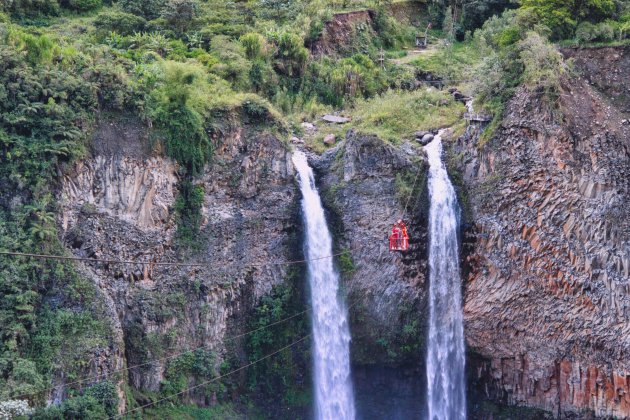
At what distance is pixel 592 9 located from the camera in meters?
33.1

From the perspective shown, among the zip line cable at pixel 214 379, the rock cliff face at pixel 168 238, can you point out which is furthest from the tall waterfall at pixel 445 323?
the rock cliff face at pixel 168 238

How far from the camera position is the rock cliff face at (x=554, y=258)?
92.2 feet

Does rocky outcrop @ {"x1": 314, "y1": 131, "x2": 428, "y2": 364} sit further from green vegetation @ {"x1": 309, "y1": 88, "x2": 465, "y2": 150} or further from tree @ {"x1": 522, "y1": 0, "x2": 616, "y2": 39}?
tree @ {"x1": 522, "y1": 0, "x2": 616, "y2": 39}

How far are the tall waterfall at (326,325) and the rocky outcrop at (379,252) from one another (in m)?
0.42

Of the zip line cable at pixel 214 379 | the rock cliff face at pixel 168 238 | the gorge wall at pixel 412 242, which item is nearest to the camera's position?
the zip line cable at pixel 214 379

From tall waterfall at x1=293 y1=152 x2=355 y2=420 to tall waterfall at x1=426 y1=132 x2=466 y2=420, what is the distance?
9.69 ft

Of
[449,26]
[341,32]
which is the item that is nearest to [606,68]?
[341,32]

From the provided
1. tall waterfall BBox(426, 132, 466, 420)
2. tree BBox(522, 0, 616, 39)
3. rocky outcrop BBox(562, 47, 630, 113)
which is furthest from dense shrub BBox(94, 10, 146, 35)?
rocky outcrop BBox(562, 47, 630, 113)

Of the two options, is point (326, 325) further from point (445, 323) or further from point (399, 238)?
point (399, 238)

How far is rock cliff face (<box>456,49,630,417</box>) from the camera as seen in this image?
92.2 ft

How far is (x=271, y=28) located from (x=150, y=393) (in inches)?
696

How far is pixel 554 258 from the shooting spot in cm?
2845

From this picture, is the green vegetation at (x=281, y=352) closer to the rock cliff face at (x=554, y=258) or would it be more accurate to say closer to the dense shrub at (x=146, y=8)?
the rock cliff face at (x=554, y=258)

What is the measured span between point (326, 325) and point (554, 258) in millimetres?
8004
